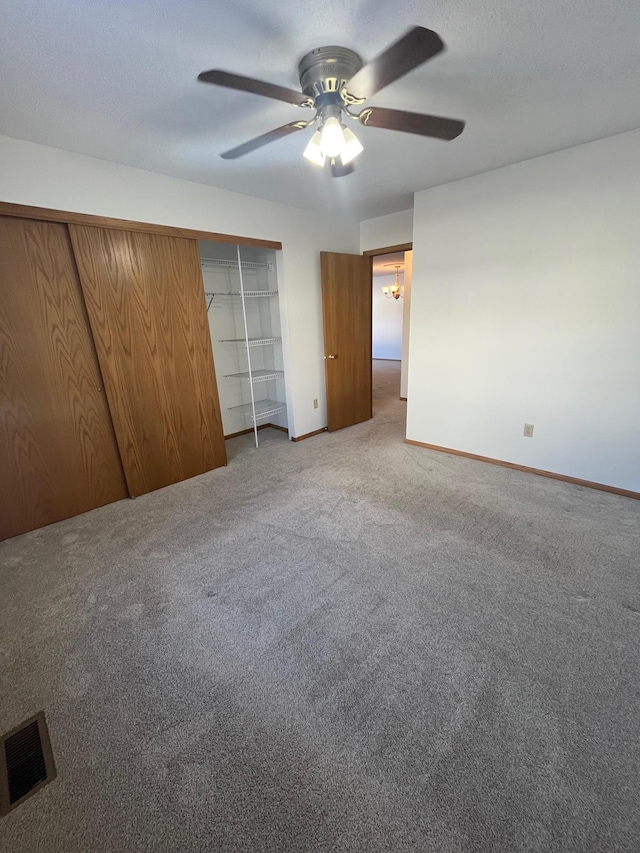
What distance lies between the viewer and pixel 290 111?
184 centimetres

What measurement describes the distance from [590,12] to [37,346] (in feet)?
10.7

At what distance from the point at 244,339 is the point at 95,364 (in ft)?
6.20

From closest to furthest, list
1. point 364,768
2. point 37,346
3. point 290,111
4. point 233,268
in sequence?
point 364,768, point 290,111, point 37,346, point 233,268

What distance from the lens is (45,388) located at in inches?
95.1

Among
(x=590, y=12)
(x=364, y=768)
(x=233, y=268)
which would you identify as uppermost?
(x=590, y=12)

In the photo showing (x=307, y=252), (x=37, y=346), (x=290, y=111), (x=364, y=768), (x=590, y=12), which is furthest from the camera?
(x=307, y=252)

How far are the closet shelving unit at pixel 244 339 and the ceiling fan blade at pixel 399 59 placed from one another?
2485mm

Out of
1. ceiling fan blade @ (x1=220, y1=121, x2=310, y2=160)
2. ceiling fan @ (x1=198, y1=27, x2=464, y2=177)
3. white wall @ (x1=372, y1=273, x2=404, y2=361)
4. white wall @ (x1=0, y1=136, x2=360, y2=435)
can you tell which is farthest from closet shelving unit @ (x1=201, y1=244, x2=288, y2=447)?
white wall @ (x1=372, y1=273, x2=404, y2=361)

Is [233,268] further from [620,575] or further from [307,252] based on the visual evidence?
[620,575]

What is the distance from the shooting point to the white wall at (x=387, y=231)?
12.5 ft

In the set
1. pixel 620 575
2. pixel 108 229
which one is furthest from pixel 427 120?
pixel 620 575

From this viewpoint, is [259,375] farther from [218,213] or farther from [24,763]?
[24,763]

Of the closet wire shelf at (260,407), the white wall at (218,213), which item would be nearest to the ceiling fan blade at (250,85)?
the white wall at (218,213)

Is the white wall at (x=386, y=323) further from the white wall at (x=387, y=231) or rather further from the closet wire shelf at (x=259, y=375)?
the closet wire shelf at (x=259, y=375)
